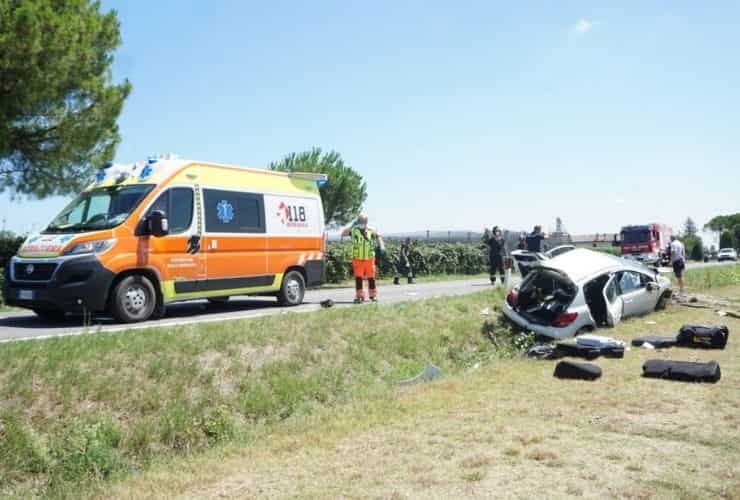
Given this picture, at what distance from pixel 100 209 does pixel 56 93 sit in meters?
8.66

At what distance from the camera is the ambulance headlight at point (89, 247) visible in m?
8.94

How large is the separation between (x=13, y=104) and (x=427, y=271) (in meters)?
18.6

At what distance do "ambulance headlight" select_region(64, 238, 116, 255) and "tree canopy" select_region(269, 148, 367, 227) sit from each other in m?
42.9

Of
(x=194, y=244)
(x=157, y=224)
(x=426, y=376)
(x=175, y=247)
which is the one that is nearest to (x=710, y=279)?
(x=426, y=376)

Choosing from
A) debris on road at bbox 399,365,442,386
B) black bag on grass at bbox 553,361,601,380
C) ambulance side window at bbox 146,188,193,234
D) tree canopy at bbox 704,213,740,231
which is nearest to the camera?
black bag on grass at bbox 553,361,601,380

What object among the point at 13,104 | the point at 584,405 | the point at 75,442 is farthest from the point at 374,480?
the point at 13,104

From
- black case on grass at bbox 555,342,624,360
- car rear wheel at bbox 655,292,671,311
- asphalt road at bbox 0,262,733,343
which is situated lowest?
black case on grass at bbox 555,342,624,360

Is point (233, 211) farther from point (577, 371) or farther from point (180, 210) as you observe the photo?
point (577, 371)

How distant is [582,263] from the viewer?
38.9ft

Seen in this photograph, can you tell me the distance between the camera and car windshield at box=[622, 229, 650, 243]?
3728cm

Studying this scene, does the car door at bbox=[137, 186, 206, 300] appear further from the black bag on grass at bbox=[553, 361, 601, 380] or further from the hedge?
the hedge

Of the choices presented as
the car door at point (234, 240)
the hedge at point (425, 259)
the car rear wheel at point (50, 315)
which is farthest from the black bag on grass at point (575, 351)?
the hedge at point (425, 259)

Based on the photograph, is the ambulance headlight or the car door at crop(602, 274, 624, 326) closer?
the ambulance headlight

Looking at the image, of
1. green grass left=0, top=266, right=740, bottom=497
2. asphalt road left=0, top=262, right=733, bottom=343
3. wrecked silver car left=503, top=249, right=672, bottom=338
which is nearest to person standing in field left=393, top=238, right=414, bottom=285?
asphalt road left=0, top=262, right=733, bottom=343
